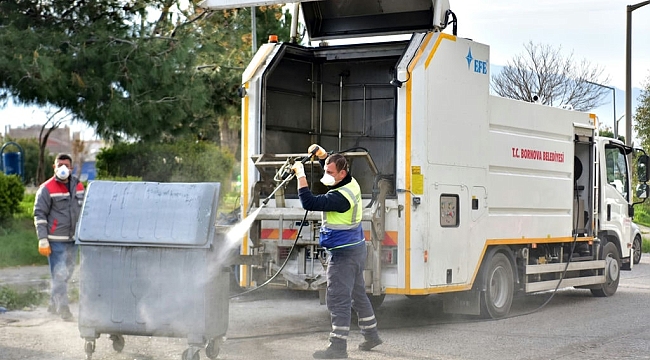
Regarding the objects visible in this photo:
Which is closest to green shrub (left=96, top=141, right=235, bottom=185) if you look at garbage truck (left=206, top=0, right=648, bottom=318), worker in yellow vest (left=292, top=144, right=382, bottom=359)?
garbage truck (left=206, top=0, right=648, bottom=318)

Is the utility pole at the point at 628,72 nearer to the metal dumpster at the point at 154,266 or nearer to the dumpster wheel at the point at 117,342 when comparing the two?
the metal dumpster at the point at 154,266

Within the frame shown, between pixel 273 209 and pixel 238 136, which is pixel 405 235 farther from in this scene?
pixel 238 136

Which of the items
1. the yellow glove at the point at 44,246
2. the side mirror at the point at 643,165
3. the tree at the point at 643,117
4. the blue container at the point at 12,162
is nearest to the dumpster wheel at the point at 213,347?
the yellow glove at the point at 44,246

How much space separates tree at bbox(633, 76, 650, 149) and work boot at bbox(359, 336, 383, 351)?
93.8ft

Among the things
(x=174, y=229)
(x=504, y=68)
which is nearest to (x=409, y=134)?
(x=174, y=229)

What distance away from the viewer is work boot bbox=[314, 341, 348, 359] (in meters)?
7.79

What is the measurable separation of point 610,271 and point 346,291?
20.8 ft

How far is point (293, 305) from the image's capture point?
11.5 meters

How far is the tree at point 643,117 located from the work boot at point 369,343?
93.8 ft

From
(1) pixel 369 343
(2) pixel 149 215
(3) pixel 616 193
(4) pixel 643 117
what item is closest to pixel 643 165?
A: (3) pixel 616 193

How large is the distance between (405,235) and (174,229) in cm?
245

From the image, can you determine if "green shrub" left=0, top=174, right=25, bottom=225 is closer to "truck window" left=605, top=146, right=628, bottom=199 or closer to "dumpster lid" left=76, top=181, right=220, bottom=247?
"dumpster lid" left=76, top=181, right=220, bottom=247

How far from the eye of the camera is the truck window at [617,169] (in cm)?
1316

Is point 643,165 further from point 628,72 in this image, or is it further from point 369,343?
point 628,72
